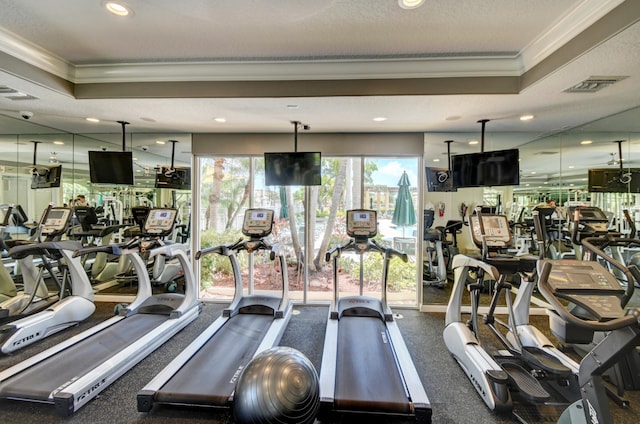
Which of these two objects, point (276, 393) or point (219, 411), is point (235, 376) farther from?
point (276, 393)

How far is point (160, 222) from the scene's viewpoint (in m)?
4.10

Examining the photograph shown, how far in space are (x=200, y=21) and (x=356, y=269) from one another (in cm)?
426

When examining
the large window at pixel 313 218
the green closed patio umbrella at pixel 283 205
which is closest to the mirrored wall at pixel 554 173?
the large window at pixel 313 218

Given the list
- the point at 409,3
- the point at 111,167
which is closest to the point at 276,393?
the point at 409,3

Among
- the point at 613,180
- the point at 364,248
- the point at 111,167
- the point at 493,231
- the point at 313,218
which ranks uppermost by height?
the point at 111,167

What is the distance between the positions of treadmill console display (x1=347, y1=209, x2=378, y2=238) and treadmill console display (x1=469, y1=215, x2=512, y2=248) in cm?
121

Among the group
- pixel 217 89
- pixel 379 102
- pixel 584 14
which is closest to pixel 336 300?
pixel 379 102

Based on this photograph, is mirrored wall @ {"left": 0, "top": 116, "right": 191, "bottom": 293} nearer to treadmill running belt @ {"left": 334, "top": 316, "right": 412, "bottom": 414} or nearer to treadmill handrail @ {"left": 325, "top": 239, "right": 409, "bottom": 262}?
treadmill handrail @ {"left": 325, "top": 239, "right": 409, "bottom": 262}

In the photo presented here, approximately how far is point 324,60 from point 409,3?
1043mm

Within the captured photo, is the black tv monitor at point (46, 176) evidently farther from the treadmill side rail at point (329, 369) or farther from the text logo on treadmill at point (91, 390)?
the treadmill side rail at point (329, 369)

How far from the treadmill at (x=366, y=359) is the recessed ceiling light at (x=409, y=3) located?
240cm

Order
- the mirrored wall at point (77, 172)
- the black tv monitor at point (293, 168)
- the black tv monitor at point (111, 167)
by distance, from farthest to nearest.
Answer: the mirrored wall at point (77, 172)
the black tv monitor at point (111, 167)
the black tv monitor at point (293, 168)

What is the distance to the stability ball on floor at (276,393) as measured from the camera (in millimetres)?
1800

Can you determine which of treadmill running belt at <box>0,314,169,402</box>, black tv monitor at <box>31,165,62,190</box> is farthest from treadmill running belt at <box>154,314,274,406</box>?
black tv monitor at <box>31,165,62,190</box>
